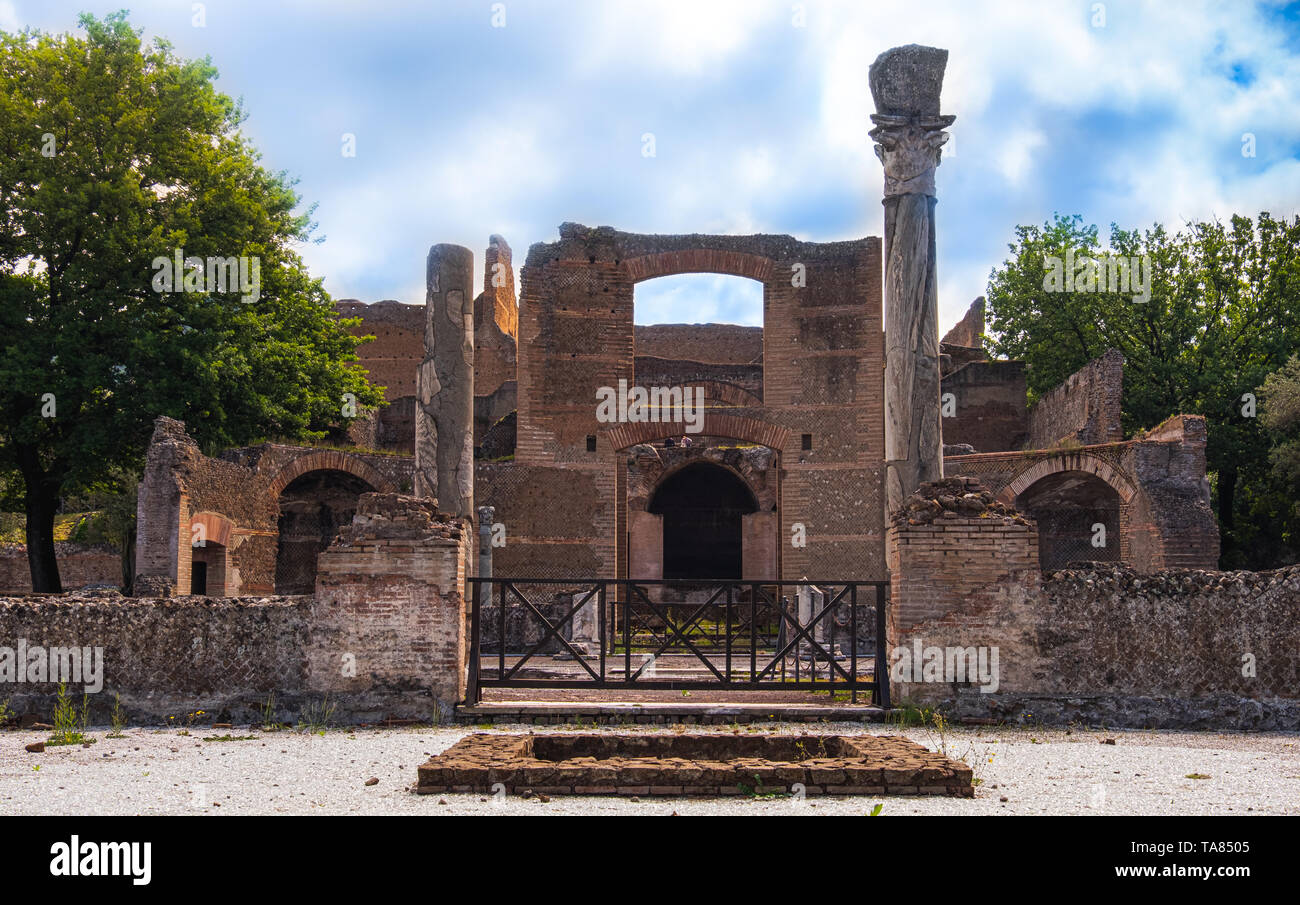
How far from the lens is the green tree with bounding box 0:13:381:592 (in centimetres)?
2033

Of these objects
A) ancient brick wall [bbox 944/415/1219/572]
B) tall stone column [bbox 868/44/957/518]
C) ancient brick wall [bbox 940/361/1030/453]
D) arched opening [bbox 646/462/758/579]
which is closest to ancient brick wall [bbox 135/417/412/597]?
arched opening [bbox 646/462/758/579]

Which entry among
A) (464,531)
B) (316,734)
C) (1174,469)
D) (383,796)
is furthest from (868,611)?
(383,796)

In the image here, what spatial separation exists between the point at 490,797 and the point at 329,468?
1730 centimetres

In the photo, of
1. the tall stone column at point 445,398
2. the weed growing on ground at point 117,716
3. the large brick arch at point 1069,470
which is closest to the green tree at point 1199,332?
the large brick arch at point 1069,470

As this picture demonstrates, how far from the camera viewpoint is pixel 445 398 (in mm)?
14266

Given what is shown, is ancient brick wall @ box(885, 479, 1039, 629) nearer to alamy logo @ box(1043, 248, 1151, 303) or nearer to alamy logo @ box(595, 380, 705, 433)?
alamy logo @ box(595, 380, 705, 433)

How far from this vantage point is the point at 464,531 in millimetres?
10969

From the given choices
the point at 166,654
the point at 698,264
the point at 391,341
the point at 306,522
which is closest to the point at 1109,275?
the point at 698,264

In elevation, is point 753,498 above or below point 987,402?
below

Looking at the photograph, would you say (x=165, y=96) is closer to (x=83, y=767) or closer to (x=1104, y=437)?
(x=83, y=767)

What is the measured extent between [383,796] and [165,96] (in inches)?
771

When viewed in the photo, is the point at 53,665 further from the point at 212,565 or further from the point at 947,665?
the point at 212,565

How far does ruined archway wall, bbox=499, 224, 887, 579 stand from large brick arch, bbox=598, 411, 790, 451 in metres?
0.11

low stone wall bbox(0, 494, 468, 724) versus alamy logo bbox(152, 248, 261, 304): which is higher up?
alamy logo bbox(152, 248, 261, 304)
